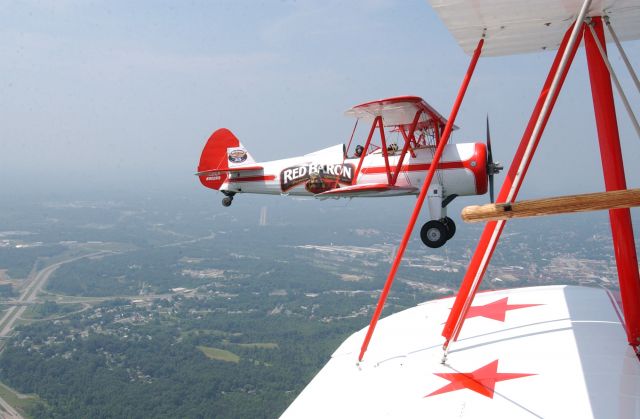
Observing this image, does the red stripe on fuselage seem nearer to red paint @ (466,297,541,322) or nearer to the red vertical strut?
red paint @ (466,297,541,322)

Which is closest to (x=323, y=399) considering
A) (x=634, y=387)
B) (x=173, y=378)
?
(x=634, y=387)

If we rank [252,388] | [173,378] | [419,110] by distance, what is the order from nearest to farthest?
[419,110] < [252,388] < [173,378]

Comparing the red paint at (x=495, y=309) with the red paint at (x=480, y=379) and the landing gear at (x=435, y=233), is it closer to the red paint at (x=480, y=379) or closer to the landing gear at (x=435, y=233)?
the red paint at (x=480, y=379)

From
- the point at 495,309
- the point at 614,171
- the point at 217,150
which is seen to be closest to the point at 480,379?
the point at 614,171

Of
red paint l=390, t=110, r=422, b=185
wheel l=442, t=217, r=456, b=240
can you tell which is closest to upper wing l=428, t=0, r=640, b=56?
red paint l=390, t=110, r=422, b=185

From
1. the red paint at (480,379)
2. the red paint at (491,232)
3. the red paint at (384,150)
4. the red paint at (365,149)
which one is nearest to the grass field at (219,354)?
the red paint at (365,149)

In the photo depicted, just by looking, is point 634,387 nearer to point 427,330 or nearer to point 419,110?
point 427,330
